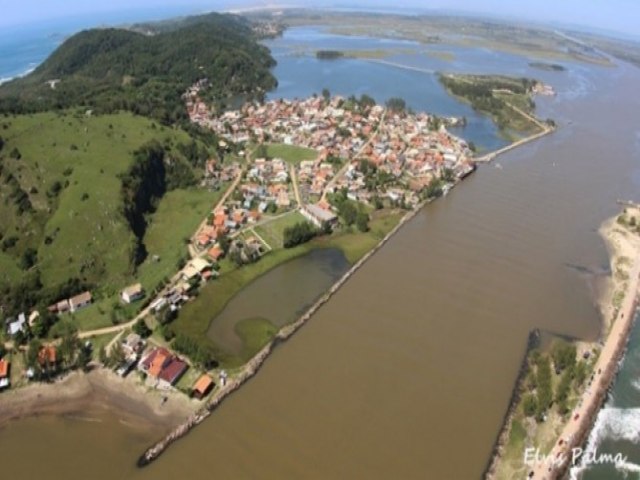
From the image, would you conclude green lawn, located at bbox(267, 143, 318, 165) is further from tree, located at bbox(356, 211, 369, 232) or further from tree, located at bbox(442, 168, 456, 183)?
tree, located at bbox(356, 211, 369, 232)

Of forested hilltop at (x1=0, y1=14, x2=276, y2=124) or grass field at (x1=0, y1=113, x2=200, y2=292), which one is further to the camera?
forested hilltop at (x1=0, y1=14, x2=276, y2=124)

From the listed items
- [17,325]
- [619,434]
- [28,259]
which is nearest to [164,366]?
[17,325]

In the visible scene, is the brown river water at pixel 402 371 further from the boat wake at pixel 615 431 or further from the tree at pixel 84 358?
the boat wake at pixel 615 431

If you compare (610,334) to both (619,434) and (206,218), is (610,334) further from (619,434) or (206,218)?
(206,218)

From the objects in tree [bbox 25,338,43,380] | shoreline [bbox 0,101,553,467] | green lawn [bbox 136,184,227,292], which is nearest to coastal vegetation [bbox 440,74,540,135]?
green lawn [bbox 136,184,227,292]

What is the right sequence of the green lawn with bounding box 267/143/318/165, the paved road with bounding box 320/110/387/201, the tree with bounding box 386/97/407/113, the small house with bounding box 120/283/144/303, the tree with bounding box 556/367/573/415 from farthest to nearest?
the tree with bounding box 386/97/407/113 → the green lawn with bounding box 267/143/318/165 → the paved road with bounding box 320/110/387/201 → the small house with bounding box 120/283/144/303 → the tree with bounding box 556/367/573/415

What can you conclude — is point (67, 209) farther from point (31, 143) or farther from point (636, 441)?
point (636, 441)
